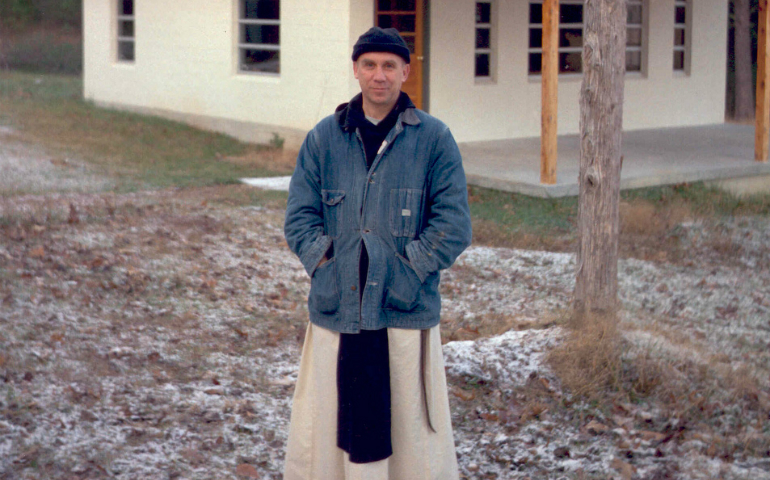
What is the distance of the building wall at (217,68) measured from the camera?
13.2m

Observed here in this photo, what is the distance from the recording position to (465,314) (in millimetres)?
6941

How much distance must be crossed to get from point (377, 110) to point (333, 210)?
16.0 inches

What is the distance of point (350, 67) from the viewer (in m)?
12.7

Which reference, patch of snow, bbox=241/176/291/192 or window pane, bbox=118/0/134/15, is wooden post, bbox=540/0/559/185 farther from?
window pane, bbox=118/0/134/15

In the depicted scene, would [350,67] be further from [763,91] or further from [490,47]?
[763,91]

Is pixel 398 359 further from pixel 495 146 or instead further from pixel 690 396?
pixel 495 146

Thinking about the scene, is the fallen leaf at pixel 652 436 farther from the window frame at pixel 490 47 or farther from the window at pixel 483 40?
the window at pixel 483 40

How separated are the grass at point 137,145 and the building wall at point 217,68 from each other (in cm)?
41

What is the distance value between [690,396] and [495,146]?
8.67m

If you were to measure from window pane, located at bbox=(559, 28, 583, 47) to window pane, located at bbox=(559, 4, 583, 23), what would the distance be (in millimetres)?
154

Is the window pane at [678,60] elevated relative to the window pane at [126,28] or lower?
lower

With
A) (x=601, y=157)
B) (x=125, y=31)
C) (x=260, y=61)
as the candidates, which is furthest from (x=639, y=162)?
(x=125, y=31)

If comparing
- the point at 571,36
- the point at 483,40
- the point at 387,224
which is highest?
the point at 571,36

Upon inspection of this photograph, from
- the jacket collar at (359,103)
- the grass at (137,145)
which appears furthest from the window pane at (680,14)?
the jacket collar at (359,103)
